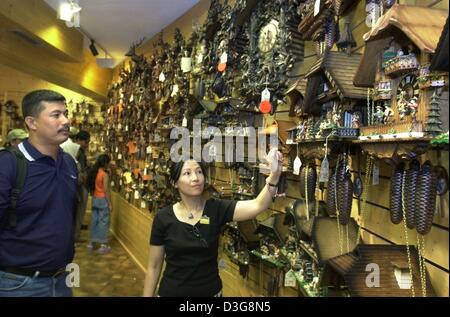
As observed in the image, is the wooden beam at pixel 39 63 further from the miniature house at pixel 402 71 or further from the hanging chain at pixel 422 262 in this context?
the hanging chain at pixel 422 262

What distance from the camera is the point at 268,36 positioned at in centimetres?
218

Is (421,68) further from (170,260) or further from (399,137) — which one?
(170,260)

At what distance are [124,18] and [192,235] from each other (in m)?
1.92

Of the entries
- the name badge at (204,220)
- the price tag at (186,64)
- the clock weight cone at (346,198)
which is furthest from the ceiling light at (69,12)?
the clock weight cone at (346,198)

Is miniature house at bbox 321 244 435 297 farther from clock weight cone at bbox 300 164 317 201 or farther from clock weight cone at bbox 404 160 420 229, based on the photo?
clock weight cone at bbox 300 164 317 201

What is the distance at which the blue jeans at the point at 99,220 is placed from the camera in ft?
12.9

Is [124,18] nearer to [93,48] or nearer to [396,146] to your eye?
[93,48]

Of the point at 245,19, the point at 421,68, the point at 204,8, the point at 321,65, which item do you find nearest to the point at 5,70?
the point at 204,8

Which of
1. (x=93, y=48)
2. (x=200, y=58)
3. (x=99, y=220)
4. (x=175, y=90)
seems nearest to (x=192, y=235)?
(x=200, y=58)

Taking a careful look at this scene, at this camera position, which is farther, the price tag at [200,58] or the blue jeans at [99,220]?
the blue jeans at [99,220]

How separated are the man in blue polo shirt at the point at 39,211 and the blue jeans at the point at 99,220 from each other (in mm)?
2489

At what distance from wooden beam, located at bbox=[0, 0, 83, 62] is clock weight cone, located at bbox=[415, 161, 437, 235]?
2.20 m

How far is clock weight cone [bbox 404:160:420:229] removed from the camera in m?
1.07

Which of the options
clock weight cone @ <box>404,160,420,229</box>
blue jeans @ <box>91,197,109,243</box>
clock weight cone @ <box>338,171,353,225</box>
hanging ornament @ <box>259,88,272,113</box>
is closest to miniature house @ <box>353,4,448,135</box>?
clock weight cone @ <box>404,160,420,229</box>
